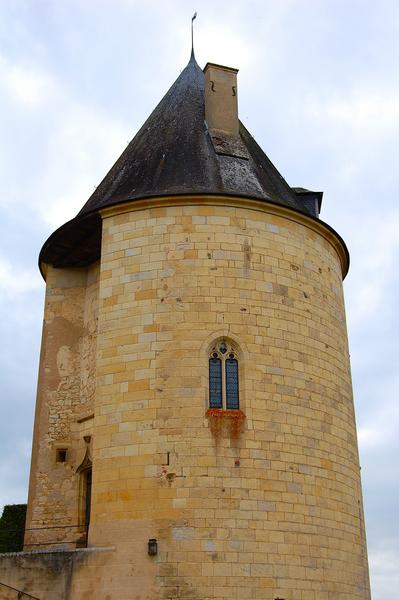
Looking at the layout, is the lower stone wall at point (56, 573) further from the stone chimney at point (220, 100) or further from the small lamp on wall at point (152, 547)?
the stone chimney at point (220, 100)

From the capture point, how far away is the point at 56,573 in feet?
41.3

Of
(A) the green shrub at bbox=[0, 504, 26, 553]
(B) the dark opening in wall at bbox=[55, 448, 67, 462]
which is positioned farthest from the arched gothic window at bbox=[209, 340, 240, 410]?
(A) the green shrub at bbox=[0, 504, 26, 553]

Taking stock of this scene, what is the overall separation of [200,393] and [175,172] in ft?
15.4

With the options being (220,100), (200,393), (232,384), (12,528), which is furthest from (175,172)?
(12,528)

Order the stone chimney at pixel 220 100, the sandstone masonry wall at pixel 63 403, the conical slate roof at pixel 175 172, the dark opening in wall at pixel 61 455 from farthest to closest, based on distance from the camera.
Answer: the stone chimney at pixel 220 100, the dark opening in wall at pixel 61 455, the sandstone masonry wall at pixel 63 403, the conical slate roof at pixel 175 172

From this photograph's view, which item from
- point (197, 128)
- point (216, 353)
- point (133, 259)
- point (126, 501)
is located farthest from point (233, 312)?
point (197, 128)

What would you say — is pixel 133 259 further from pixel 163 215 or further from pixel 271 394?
pixel 271 394

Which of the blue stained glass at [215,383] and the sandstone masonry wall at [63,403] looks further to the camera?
the sandstone masonry wall at [63,403]

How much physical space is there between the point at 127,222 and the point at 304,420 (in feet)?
16.3

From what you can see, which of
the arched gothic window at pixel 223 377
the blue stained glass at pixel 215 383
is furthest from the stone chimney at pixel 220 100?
the blue stained glass at pixel 215 383

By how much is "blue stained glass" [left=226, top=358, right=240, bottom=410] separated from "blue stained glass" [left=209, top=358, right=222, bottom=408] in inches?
5.6

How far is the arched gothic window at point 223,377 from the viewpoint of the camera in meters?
13.5

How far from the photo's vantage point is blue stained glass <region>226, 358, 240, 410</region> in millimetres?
13547

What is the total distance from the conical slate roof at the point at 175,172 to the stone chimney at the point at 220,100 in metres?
0.28
